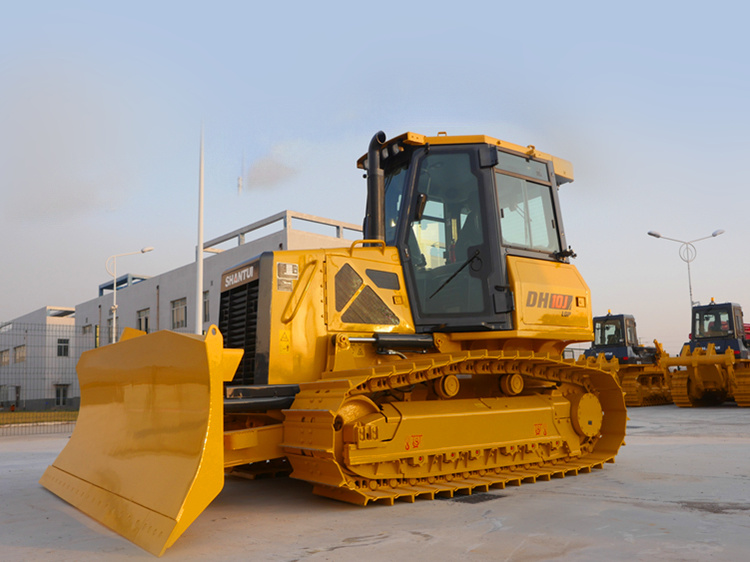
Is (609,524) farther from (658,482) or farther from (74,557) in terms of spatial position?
(74,557)

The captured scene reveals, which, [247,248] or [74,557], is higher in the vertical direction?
[247,248]

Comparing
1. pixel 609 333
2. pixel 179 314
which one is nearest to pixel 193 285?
pixel 179 314

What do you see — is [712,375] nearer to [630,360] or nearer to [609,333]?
[630,360]

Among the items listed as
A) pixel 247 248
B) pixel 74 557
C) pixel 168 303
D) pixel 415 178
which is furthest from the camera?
pixel 168 303

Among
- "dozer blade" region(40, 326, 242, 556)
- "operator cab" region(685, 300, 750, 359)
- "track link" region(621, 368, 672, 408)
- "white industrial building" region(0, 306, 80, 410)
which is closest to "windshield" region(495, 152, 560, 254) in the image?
"dozer blade" region(40, 326, 242, 556)

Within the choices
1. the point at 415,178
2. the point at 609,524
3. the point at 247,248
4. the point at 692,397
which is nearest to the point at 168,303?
the point at 247,248

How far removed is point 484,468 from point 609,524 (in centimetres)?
164

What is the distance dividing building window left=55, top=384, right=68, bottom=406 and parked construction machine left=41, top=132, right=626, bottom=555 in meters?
20.9

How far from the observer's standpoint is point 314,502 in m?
5.25

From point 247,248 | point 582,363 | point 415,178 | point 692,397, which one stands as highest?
point 247,248

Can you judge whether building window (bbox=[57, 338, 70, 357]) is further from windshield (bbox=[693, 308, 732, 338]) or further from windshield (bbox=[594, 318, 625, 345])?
windshield (bbox=[693, 308, 732, 338])

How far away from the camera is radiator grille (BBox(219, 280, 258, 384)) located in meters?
5.58

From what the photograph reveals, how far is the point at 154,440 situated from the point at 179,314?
26959mm

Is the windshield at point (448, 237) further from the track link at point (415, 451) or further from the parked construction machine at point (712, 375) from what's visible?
the parked construction machine at point (712, 375)
